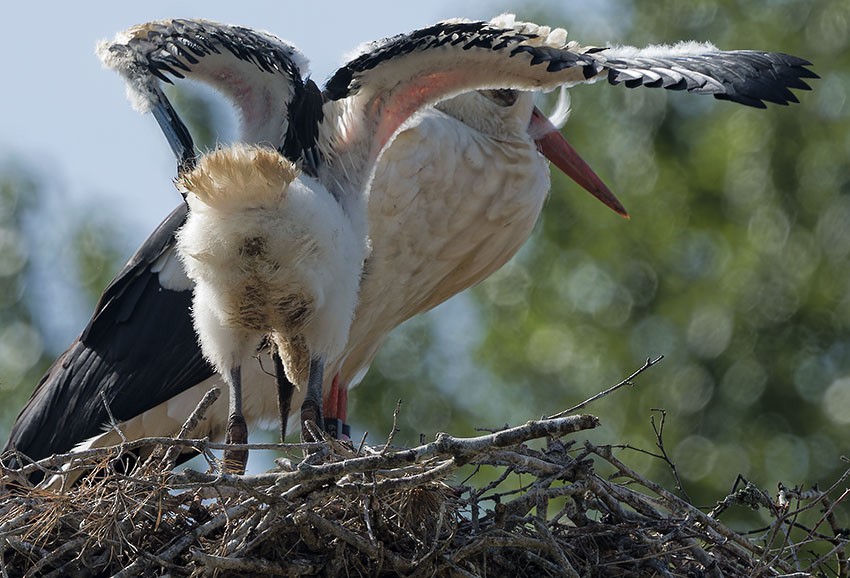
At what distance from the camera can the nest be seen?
439 cm

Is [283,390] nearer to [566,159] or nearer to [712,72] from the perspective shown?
[712,72]

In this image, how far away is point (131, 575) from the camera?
4.39 m

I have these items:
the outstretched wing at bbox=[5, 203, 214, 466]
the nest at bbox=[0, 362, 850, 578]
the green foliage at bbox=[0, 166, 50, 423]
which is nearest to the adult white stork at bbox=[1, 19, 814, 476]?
the outstretched wing at bbox=[5, 203, 214, 466]

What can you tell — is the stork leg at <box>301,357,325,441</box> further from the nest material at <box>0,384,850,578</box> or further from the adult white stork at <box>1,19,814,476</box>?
the adult white stork at <box>1,19,814,476</box>

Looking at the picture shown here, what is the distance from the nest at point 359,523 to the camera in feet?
14.4

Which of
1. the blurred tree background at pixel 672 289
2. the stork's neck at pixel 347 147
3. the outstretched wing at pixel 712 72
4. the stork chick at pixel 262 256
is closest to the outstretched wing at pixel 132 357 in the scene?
the stork's neck at pixel 347 147

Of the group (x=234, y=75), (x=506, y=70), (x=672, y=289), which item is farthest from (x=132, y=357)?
(x=672, y=289)

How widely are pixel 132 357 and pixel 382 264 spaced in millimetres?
1032

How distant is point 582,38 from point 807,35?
1.61 m

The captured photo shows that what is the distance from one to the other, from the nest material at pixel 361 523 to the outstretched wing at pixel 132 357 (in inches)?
54.1

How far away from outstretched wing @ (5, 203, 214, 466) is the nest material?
1.37 metres

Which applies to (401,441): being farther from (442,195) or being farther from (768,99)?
(768,99)

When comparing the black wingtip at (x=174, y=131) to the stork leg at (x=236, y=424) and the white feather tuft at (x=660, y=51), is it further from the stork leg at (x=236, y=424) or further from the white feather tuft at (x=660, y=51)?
the white feather tuft at (x=660, y=51)

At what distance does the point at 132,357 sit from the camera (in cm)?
625
